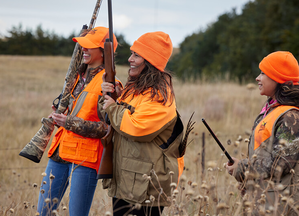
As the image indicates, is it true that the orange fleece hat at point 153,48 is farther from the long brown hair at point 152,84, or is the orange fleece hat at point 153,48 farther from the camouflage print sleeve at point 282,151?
the camouflage print sleeve at point 282,151

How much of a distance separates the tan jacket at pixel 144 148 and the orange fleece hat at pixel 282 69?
0.79m

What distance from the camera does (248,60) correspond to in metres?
32.0

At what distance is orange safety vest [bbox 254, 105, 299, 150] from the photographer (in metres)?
2.21

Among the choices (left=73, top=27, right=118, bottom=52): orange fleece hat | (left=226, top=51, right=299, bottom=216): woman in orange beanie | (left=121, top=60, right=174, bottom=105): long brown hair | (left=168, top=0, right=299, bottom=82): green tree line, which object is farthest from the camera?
(left=168, top=0, right=299, bottom=82): green tree line

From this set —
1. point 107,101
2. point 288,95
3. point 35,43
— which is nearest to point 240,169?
point 288,95

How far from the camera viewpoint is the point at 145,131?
2.17m

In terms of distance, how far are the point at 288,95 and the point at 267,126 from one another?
12.0 inches

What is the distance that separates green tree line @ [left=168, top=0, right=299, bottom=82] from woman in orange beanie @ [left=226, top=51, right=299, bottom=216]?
1222cm

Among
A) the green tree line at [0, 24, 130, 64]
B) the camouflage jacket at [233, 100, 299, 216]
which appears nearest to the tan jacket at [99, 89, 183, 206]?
the camouflage jacket at [233, 100, 299, 216]

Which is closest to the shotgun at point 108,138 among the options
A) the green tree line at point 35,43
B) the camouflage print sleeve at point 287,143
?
the camouflage print sleeve at point 287,143

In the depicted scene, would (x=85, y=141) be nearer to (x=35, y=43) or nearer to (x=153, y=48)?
(x=153, y=48)

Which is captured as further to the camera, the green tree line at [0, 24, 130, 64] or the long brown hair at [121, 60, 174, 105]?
the green tree line at [0, 24, 130, 64]

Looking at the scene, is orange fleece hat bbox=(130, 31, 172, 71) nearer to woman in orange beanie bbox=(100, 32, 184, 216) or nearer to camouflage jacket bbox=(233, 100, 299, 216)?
woman in orange beanie bbox=(100, 32, 184, 216)

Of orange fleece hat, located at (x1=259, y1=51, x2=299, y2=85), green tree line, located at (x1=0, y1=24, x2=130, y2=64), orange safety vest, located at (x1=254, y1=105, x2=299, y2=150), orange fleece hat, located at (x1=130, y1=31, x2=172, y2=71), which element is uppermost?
orange fleece hat, located at (x1=130, y1=31, x2=172, y2=71)
